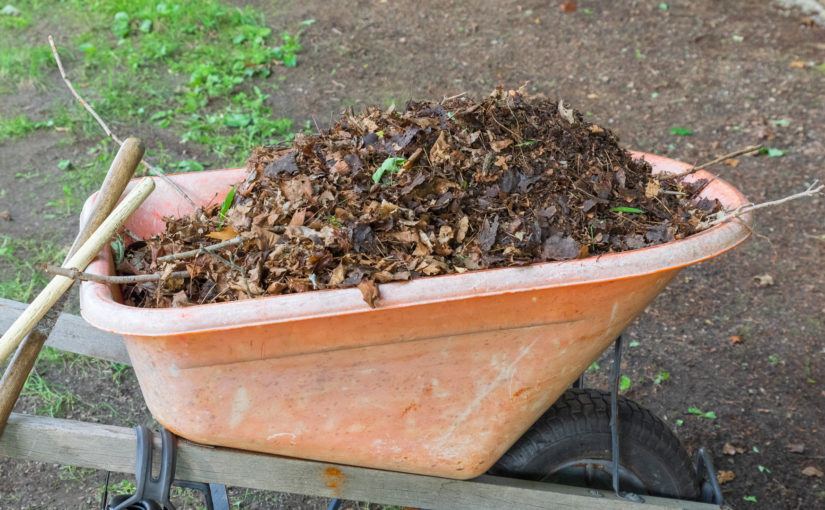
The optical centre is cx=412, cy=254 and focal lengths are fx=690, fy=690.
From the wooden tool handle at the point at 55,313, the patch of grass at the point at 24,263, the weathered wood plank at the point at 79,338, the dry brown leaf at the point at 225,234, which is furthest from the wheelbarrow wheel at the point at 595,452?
the patch of grass at the point at 24,263

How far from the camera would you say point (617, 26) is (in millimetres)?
5715

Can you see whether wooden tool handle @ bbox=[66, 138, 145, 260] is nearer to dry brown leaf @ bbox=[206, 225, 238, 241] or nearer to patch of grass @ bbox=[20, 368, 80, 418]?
dry brown leaf @ bbox=[206, 225, 238, 241]

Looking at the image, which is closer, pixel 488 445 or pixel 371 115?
pixel 488 445

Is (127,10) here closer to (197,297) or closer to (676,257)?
(197,297)

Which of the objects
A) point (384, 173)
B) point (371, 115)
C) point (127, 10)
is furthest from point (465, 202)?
point (127, 10)

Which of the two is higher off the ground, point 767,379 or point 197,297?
point 197,297

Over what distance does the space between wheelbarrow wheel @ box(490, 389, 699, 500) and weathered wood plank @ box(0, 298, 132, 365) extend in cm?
107

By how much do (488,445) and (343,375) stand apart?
451 millimetres

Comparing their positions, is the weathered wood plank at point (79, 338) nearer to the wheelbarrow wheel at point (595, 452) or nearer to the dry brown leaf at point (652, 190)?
the wheelbarrow wheel at point (595, 452)

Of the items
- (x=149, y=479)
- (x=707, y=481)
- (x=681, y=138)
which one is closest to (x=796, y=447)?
(x=707, y=481)

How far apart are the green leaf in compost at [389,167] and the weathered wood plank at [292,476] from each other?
0.68 meters

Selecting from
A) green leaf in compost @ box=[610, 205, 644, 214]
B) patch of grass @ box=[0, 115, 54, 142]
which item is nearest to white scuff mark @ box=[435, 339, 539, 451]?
green leaf in compost @ box=[610, 205, 644, 214]

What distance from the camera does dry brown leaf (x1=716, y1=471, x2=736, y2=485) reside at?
2.48m

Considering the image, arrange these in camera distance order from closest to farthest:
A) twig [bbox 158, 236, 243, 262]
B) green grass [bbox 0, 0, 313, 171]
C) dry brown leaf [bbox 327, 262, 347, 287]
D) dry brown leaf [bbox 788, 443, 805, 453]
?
dry brown leaf [bbox 327, 262, 347, 287], twig [bbox 158, 236, 243, 262], dry brown leaf [bbox 788, 443, 805, 453], green grass [bbox 0, 0, 313, 171]
